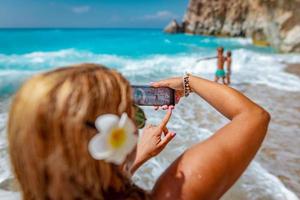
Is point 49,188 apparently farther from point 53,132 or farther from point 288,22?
point 288,22

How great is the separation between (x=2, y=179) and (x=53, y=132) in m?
3.76

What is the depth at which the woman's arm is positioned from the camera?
3.94 feet

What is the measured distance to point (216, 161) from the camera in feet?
3.98

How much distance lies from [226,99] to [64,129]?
2.02ft

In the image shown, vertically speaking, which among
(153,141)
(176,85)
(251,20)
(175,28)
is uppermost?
(176,85)

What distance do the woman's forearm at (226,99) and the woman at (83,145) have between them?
0.21 m

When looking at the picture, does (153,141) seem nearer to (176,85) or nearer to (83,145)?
(176,85)

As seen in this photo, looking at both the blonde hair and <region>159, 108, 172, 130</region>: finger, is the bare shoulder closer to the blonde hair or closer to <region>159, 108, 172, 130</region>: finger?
the blonde hair

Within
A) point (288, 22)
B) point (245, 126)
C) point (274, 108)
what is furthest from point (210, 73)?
point (245, 126)

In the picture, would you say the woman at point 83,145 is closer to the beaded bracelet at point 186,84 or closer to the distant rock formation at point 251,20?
the beaded bracelet at point 186,84

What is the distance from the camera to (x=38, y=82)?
41.2 inches

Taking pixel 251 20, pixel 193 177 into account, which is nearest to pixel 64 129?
pixel 193 177

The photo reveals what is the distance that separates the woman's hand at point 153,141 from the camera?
5.36ft

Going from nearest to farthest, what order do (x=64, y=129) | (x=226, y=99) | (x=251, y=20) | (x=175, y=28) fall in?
(x=64, y=129) → (x=226, y=99) → (x=251, y=20) → (x=175, y=28)
